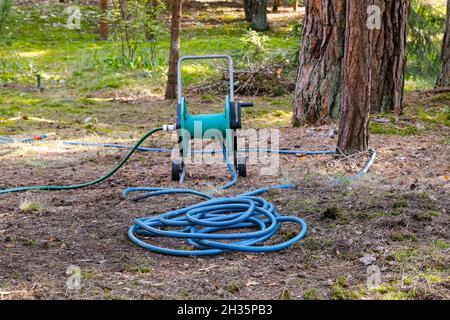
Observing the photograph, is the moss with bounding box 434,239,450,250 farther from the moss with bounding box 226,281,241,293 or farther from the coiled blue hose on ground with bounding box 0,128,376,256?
the moss with bounding box 226,281,241,293

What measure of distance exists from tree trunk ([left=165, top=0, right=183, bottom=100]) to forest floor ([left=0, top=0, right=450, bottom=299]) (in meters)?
2.51

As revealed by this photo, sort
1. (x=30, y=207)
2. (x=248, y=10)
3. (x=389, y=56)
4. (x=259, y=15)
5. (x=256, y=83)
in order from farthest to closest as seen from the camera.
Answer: (x=248, y=10) → (x=259, y=15) → (x=256, y=83) → (x=389, y=56) → (x=30, y=207)

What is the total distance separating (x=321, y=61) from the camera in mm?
7801

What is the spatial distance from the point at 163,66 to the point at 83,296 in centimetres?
1001

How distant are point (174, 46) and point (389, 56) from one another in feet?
12.5

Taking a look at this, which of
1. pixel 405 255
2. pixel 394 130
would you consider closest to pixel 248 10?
pixel 394 130

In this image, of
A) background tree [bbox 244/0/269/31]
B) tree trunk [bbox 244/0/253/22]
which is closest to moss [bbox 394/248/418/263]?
background tree [bbox 244/0/269/31]

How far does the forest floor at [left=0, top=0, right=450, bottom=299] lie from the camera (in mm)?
3418

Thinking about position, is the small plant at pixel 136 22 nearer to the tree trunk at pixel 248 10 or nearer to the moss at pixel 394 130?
the moss at pixel 394 130

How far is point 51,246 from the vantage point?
13.3 feet

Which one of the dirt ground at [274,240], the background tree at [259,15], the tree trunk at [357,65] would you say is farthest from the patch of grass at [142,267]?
the background tree at [259,15]

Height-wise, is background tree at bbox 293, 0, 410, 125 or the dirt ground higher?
background tree at bbox 293, 0, 410, 125

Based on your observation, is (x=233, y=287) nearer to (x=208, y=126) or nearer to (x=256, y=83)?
(x=208, y=126)

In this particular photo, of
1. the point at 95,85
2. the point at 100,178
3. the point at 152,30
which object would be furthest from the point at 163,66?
the point at 100,178
